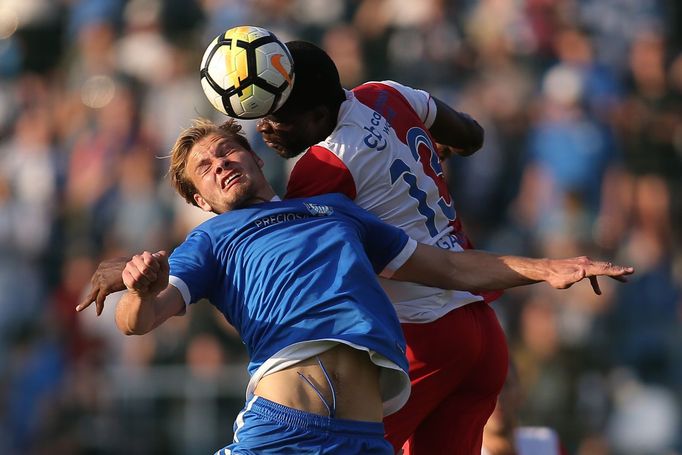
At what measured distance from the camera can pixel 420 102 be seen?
637cm

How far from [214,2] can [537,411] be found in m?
5.39

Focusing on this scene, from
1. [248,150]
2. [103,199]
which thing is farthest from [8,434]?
[248,150]

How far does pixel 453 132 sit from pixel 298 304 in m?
1.88

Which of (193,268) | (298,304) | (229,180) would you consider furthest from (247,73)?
(298,304)

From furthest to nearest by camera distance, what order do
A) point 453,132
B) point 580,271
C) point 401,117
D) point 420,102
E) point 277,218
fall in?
1. point 453,132
2. point 420,102
3. point 401,117
4. point 277,218
5. point 580,271

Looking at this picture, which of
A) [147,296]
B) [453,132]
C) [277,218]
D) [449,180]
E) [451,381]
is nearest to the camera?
[147,296]

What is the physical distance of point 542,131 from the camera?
38.2ft

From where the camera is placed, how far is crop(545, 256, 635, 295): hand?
16.3ft

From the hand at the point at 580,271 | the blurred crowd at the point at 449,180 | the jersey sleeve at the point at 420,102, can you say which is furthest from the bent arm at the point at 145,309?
the blurred crowd at the point at 449,180

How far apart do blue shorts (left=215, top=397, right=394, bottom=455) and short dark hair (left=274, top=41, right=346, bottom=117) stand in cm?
138

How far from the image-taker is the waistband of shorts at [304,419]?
16.4 feet

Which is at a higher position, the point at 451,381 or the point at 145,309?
the point at 145,309

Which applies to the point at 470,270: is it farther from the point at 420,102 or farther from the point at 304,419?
the point at 420,102

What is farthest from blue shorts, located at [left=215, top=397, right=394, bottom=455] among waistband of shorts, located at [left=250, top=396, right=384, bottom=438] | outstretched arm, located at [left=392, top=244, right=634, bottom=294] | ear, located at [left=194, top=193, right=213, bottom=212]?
ear, located at [left=194, top=193, right=213, bottom=212]
